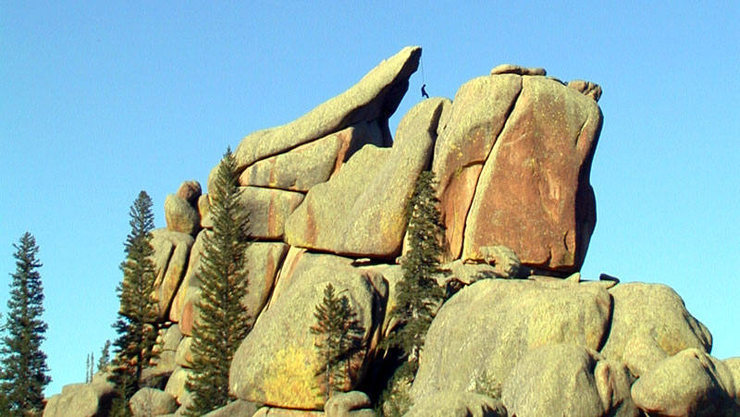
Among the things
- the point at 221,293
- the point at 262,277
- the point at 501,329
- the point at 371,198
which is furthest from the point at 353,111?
the point at 501,329

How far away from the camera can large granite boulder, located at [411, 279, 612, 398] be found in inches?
1932

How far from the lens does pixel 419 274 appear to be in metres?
58.5

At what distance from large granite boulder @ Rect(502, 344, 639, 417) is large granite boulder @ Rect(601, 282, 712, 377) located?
274 cm

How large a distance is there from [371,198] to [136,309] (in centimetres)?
1795

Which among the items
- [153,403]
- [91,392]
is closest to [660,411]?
[153,403]

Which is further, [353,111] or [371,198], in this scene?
[353,111]

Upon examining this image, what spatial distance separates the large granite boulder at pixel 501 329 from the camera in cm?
4906

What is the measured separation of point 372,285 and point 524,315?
9.22m

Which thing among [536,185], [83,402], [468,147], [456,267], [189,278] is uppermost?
[468,147]

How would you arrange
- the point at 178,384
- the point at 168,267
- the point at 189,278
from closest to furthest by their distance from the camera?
the point at 178,384 → the point at 189,278 → the point at 168,267

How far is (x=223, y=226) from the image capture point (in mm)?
70188

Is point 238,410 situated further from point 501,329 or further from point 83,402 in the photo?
point 83,402

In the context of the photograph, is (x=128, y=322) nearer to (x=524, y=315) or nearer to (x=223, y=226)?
(x=223, y=226)

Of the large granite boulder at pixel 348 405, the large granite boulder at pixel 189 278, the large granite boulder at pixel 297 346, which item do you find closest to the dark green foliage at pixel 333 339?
the large granite boulder at pixel 297 346
